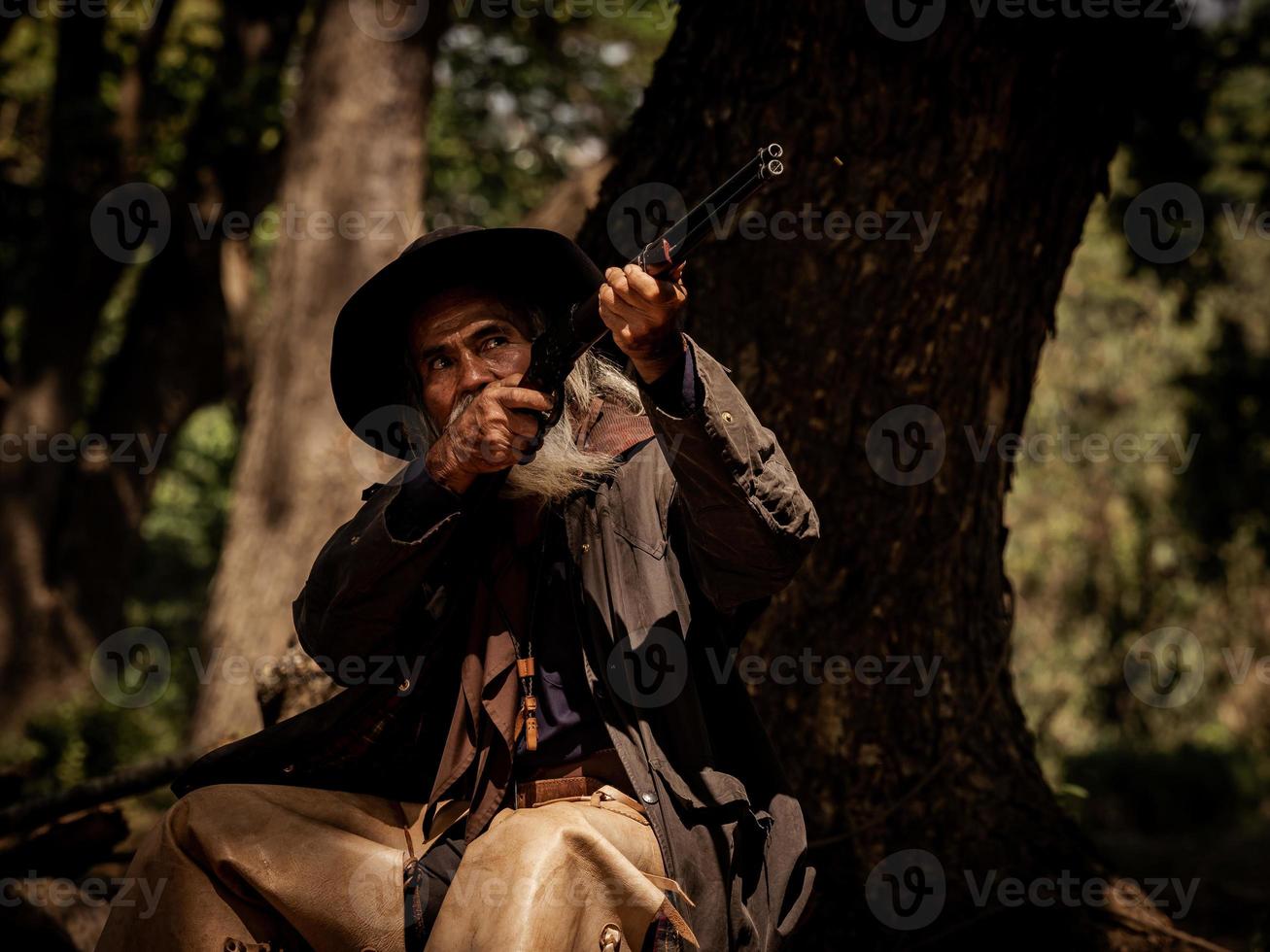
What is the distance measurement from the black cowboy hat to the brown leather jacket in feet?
1.56

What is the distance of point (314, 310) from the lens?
7.95m

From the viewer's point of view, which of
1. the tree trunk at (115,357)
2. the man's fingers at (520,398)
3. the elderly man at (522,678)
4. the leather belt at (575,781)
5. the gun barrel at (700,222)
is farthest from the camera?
the tree trunk at (115,357)

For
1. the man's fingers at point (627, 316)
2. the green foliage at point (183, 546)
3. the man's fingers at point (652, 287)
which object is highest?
the man's fingers at point (652, 287)

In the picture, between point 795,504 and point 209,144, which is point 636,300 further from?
point 209,144

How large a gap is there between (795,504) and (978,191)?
1.67 metres

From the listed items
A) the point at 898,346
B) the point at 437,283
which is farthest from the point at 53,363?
the point at 898,346

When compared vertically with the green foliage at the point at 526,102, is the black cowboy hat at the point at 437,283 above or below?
below

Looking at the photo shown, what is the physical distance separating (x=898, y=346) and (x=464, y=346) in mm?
1510

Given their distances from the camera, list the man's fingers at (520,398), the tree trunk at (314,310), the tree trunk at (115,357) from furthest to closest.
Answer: the tree trunk at (115,357) < the tree trunk at (314,310) < the man's fingers at (520,398)

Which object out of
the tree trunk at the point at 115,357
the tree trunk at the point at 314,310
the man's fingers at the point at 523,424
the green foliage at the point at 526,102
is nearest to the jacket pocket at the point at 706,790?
the man's fingers at the point at 523,424

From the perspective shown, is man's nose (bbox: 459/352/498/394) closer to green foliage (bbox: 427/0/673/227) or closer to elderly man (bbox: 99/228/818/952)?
elderly man (bbox: 99/228/818/952)

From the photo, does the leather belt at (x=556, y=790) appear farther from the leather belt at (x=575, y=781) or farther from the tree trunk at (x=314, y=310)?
the tree trunk at (x=314, y=310)

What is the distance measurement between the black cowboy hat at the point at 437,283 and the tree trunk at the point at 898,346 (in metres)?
1.01

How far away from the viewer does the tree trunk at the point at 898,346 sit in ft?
12.5
